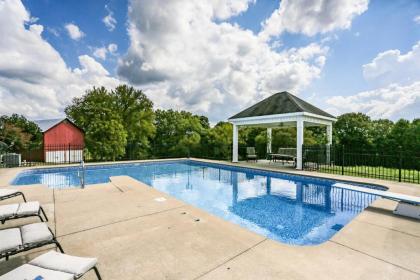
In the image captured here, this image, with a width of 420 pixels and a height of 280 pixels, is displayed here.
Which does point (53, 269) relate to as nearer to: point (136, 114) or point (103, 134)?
point (103, 134)

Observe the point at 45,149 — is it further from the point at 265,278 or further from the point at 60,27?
the point at 265,278

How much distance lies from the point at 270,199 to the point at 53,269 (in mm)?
6367

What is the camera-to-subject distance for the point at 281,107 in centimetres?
1253

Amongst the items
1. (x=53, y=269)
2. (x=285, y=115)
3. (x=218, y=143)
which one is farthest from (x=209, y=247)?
(x=218, y=143)

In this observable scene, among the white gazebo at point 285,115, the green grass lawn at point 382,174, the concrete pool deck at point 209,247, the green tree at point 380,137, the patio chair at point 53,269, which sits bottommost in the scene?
the green grass lawn at point 382,174

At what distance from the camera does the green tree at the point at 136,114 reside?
22.2 m

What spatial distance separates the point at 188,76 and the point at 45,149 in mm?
13853

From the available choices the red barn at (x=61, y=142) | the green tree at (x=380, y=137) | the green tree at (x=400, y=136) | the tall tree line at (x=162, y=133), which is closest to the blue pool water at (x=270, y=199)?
the tall tree line at (x=162, y=133)

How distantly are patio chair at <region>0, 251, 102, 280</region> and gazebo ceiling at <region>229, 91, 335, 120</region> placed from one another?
11374mm

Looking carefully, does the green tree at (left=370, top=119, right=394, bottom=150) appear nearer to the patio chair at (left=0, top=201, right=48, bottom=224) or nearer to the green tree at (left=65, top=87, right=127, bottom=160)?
the green tree at (left=65, top=87, right=127, bottom=160)

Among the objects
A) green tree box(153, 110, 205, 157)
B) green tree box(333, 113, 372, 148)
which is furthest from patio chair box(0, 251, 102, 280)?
green tree box(333, 113, 372, 148)

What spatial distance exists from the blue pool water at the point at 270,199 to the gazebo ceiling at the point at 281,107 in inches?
143

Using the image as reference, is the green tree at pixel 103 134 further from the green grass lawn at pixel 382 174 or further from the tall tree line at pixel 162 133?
the green grass lawn at pixel 382 174

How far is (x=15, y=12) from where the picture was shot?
27.7 ft
